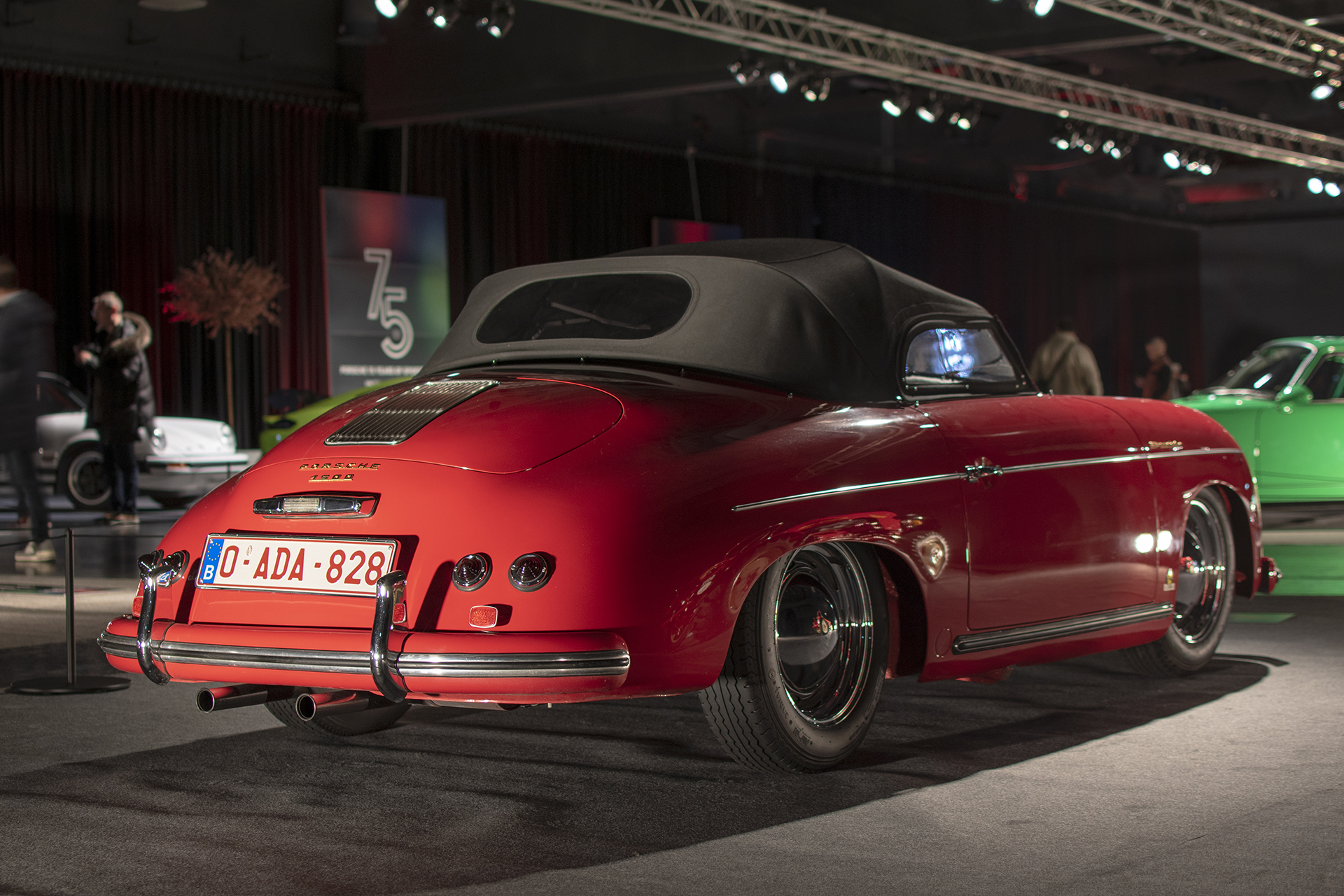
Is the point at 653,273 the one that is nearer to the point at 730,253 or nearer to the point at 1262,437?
the point at 730,253

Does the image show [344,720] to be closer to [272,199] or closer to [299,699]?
[299,699]

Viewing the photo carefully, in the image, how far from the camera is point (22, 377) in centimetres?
897

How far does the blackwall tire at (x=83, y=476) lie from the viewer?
14.5 m

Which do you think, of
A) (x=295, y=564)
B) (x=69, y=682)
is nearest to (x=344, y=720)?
(x=295, y=564)

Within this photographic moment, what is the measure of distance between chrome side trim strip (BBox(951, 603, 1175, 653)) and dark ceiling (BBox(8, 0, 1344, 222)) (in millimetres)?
10288

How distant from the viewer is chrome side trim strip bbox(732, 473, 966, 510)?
392cm

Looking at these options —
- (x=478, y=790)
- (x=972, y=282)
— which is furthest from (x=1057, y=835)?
(x=972, y=282)

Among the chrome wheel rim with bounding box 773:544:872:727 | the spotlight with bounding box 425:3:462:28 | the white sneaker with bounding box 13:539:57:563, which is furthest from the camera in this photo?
the spotlight with bounding box 425:3:462:28

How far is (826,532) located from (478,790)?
3.77ft

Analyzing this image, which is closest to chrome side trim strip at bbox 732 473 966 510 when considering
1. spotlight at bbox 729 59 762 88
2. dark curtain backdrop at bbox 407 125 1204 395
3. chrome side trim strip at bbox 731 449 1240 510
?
chrome side trim strip at bbox 731 449 1240 510

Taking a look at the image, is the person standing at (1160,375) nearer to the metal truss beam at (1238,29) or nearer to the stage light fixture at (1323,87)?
the stage light fixture at (1323,87)

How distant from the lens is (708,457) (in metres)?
3.91

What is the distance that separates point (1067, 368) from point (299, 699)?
1136 centimetres

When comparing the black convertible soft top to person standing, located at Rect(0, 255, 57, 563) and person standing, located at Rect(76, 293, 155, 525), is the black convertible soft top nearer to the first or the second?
person standing, located at Rect(0, 255, 57, 563)
